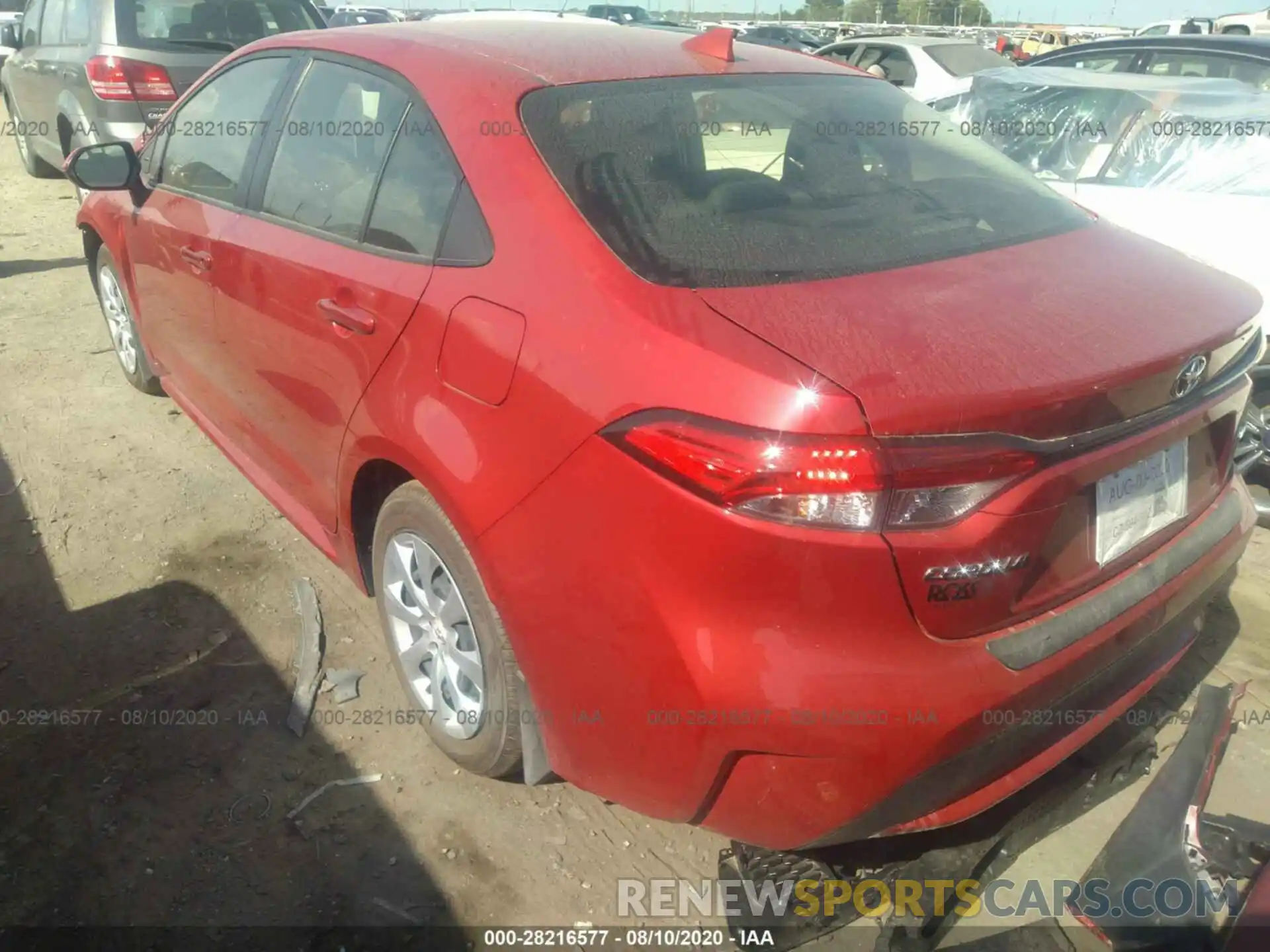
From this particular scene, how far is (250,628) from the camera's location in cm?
313

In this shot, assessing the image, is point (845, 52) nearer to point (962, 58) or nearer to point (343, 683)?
point (962, 58)

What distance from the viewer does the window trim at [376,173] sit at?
86.9 inches

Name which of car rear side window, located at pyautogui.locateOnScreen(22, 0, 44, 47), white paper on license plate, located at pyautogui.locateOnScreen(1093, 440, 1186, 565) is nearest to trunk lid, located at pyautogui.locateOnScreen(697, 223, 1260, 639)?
white paper on license plate, located at pyautogui.locateOnScreen(1093, 440, 1186, 565)

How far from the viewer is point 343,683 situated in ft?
9.51

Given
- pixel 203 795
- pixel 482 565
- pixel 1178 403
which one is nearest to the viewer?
pixel 1178 403

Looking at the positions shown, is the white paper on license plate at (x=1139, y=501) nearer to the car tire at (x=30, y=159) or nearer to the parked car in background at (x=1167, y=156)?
the parked car in background at (x=1167, y=156)

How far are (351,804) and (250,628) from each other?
2.94ft

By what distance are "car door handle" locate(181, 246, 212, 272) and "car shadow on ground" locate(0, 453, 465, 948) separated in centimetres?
110

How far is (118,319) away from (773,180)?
11.9 feet

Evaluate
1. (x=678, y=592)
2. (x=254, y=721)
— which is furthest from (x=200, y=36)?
(x=678, y=592)

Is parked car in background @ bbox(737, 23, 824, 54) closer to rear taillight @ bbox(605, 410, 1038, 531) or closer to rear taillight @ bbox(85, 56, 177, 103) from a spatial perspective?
rear taillight @ bbox(85, 56, 177, 103)

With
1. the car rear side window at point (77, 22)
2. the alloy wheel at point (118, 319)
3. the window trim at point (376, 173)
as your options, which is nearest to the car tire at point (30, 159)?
the car rear side window at point (77, 22)

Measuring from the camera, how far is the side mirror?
3.54 m

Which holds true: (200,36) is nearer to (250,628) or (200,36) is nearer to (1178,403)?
(250,628)
